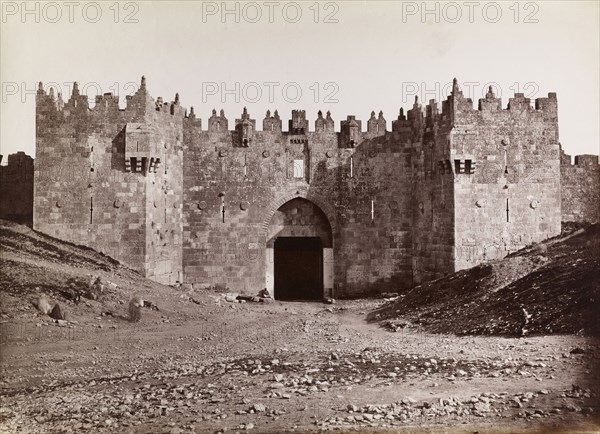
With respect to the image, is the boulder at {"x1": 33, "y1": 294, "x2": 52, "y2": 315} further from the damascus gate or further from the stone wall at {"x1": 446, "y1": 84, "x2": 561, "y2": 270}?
the stone wall at {"x1": 446, "y1": 84, "x2": 561, "y2": 270}

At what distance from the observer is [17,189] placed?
20969 millimetres

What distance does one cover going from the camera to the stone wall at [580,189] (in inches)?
877

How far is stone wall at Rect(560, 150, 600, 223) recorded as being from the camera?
2228 centimetres

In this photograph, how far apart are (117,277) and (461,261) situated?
1182cm

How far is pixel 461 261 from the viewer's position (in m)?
20.4

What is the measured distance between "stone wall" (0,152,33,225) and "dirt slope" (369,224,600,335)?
13.0 meters

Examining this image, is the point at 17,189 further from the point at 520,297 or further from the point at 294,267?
the point at 520,297

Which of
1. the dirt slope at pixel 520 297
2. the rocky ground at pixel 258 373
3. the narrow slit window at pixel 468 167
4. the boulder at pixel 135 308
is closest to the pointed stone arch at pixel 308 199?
the dirt slope at pixel 520 297

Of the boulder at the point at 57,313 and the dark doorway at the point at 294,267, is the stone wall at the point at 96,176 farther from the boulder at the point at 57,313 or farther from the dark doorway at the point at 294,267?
the dark doorway at the point at 294,267

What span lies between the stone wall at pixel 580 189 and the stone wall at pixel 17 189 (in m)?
20.1

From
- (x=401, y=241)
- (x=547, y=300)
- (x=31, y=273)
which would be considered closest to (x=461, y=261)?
(x=401, y=241)

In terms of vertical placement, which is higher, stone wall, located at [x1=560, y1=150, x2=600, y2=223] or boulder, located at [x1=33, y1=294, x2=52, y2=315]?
stone wall, located at [x1=560, y1=150, x2=600, y2=223]

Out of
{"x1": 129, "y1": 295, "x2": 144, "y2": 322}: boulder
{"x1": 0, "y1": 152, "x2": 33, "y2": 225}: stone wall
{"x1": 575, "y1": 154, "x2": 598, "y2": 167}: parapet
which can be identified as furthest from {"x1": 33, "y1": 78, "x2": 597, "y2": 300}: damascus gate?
{"x1": 129, "y1": 295, "x2": 144, "y2": 322}: boulder

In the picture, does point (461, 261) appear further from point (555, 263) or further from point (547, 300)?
point (547, 300)
